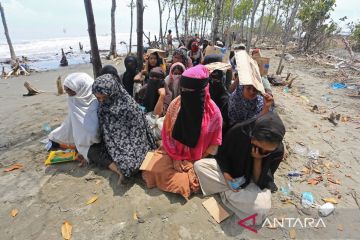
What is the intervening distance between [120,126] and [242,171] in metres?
1.60

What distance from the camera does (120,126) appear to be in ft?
10.8

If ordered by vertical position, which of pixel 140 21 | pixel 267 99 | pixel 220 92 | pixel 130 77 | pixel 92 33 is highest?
pixel 140 21

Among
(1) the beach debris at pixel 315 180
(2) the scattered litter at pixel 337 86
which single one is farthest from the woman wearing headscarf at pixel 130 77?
(2) the scattered litter at pixel 337 86

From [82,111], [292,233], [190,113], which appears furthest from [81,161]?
[292,233]

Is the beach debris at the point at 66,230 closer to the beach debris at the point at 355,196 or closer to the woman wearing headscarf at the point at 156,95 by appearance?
the woman wearing headscarf at the point at 156,95

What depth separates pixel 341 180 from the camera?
11.9ft

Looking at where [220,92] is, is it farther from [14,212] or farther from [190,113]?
[14,212]

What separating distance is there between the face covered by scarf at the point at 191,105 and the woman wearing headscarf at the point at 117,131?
0.58m

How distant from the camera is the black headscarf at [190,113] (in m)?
2.81

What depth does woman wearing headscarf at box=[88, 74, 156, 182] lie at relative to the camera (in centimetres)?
312

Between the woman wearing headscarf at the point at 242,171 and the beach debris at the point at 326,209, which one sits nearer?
the woman wearing headscarf at the point at 242,171

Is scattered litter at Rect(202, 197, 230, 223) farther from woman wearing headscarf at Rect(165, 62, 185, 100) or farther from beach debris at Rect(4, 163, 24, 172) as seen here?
beach debris at Rect(4, 163, 24, 172)

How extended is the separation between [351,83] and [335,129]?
5633 mm

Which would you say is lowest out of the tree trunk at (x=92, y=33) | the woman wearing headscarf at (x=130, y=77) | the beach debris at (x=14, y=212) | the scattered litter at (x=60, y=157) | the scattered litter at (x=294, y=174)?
the beach debris at (x=14, y=212)
